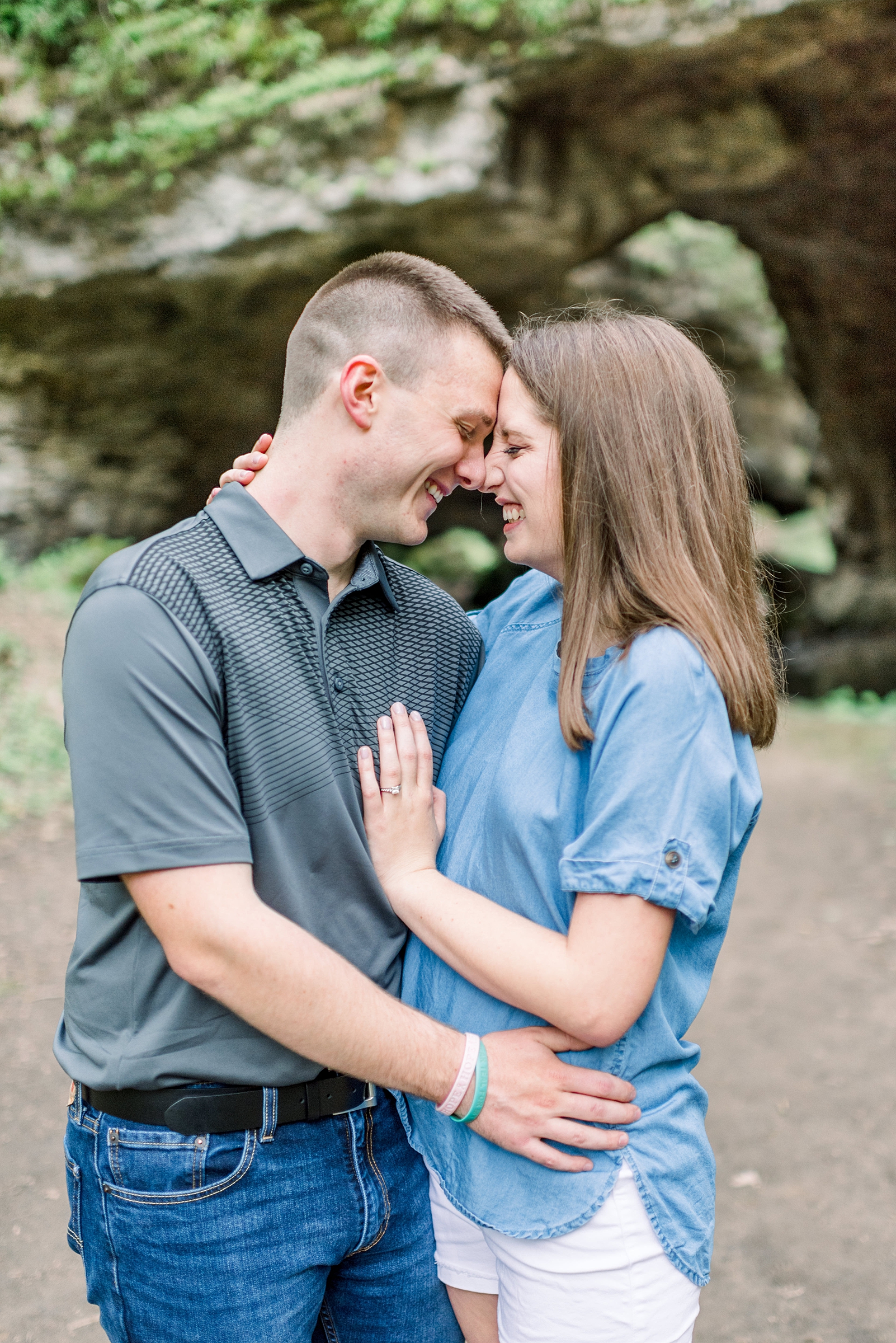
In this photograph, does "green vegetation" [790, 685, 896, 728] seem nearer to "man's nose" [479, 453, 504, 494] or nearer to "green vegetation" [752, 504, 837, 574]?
"green vegetation" [752, 504, 837, 574]

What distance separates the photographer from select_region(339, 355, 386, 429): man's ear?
73.1 inches

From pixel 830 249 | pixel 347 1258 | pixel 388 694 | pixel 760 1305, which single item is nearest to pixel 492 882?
pixel 388 694

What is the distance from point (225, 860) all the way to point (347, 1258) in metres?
0.85

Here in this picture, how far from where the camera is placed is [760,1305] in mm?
3090

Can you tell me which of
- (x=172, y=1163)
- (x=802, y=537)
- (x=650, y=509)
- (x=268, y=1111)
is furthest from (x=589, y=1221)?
(x=802, y=537)

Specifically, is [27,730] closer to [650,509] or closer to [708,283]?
[650,509]

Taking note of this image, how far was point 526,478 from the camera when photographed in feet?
5.97

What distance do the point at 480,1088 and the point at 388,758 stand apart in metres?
0.54

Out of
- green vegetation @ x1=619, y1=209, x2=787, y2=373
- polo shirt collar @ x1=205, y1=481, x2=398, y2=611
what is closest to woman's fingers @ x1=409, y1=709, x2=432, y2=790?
polo shirt collar @ x1=205, y1=481, x2=398, y2=611

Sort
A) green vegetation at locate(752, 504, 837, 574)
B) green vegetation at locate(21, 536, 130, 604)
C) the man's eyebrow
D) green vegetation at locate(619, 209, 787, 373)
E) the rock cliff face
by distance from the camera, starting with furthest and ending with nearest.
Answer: green vegetation at locate(752, 504, 837, 574), green vegetation at locate(619, 209, 787, 373), green vegetation at locate(21, 536, 130, 604), the rock cliff face, the man's eyebrow

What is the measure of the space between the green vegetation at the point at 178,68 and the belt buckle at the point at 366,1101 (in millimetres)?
7184

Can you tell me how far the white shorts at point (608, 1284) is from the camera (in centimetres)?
160

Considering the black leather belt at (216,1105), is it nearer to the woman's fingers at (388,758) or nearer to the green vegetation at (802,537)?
the woman's fingers at (388,758)

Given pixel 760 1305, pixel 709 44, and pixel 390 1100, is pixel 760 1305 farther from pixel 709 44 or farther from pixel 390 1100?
pixel 709 44
